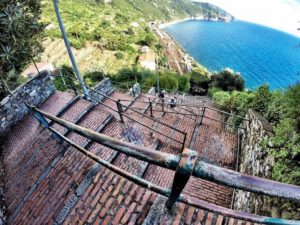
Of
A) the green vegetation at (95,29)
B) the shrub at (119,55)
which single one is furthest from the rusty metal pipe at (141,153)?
the shrub at (119,55)

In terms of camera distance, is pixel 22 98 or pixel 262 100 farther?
pixel 262 100

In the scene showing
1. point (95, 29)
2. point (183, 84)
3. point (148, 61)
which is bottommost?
point (148, 61)

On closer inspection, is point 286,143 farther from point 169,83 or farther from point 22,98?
point 169,83

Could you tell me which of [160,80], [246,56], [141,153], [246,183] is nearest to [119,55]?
[160,80]

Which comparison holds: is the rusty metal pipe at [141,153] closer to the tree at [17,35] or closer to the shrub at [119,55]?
the tree at [17,35]

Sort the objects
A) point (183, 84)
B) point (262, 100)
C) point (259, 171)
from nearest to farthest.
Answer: point (259, 171) → point (262, 100) → point (183, 84)

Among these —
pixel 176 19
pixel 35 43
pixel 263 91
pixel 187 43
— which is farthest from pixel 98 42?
pixel 176 19
